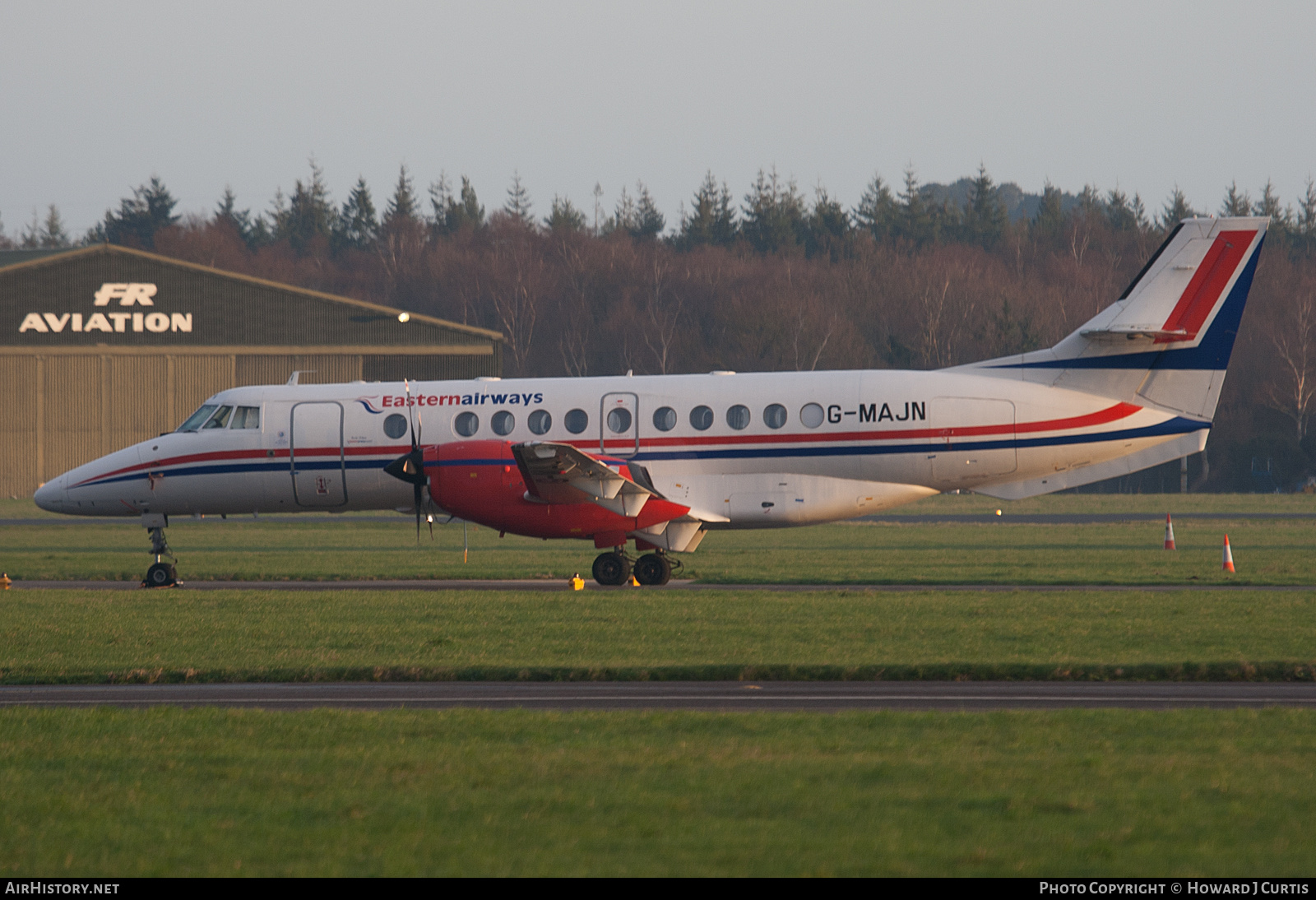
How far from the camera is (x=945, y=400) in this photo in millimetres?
22922

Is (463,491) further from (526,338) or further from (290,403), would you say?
(526,338)

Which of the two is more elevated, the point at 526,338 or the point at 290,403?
the point at 526,338

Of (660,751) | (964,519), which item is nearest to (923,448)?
(660,751)

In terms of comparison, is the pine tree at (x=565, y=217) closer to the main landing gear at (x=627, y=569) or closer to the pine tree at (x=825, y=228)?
the pine tree at (x=825, y=228)

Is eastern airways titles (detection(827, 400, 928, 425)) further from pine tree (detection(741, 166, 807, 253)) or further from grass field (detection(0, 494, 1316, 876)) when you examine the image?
pine tree (detection(741, 166, 807, 253))

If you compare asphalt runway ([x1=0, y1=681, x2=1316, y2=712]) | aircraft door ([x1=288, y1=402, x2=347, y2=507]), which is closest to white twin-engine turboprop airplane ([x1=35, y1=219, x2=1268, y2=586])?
aircraft door ([x1=288, y1=402, x2=347, y2=507])

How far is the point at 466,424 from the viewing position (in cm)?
2412

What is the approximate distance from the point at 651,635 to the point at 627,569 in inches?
262

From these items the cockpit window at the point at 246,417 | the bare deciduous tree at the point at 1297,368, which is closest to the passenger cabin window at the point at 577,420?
the cockpit window at the point at 246,417

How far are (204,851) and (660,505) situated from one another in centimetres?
1567

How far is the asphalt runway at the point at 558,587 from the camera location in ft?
71.9

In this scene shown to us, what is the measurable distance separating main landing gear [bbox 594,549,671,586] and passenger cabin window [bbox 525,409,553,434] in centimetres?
251

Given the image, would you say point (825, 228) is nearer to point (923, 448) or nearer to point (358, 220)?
point (358, 220)

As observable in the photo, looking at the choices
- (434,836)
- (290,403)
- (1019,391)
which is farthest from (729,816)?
(290,403)
